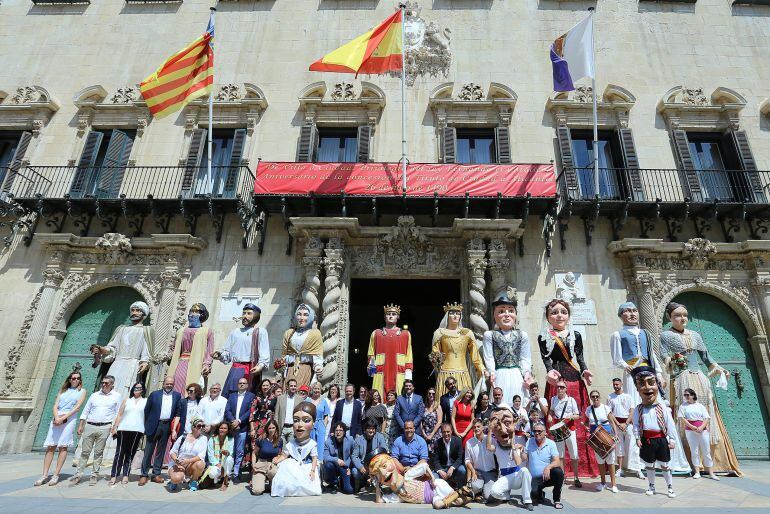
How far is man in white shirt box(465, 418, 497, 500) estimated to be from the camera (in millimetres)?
5188

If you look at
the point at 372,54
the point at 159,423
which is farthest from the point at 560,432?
the point at 372,54

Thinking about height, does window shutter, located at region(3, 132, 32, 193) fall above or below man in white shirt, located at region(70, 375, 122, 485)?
above

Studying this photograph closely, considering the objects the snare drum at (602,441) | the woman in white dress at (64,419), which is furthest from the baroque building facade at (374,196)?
the snare drum at (602,441)

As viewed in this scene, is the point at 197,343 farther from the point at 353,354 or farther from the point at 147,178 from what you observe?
the point at 353,354

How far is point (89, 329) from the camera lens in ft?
37.0

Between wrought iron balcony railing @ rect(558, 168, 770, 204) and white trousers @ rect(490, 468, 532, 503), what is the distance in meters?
7.96

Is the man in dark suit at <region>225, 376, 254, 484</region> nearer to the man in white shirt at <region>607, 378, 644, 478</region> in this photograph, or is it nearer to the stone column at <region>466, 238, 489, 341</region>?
the stone column at <region>466, 238, 489, 341</region>

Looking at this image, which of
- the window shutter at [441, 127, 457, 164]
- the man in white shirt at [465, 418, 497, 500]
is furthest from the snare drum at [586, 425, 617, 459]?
the window shutter at [441, 127, 457, 164]

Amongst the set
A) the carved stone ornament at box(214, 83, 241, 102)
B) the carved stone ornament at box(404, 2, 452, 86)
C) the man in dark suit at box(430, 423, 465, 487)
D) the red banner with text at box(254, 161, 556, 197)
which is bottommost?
the man in dark suit at box(430, 423, 465, 487)

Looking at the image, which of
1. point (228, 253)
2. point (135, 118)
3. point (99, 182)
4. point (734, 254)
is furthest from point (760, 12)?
point (99, 182)

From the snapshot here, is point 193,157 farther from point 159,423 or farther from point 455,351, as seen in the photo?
point 455,351

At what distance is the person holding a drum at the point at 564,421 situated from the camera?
5.90 metres

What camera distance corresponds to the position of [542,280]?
10945 millimetres

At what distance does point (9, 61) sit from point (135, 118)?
5.53 metres
